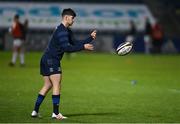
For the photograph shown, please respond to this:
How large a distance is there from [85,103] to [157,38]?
3174 cm

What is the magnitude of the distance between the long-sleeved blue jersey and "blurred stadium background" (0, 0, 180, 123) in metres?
1.09

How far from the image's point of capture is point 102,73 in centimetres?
2795

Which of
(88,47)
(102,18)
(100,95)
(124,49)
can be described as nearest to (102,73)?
(100,95)

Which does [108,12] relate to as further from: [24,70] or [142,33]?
[24,70]

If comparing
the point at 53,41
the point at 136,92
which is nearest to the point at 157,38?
the point at 136,92

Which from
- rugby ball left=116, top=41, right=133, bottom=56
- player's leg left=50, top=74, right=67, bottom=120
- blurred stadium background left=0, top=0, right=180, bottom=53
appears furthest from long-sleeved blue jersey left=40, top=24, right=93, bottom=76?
blurred stadium background left=0, top=0, right=180, bottom=53

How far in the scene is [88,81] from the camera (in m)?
23.4

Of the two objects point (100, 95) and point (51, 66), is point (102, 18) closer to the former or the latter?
point (100, 95)

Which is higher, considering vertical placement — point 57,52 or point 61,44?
point 61,44

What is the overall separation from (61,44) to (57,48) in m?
0.24

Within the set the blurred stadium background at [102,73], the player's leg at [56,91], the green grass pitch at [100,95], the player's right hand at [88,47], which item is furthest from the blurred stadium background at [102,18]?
the player's right hand at [88,47]

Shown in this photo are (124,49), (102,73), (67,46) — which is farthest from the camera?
(102,73)

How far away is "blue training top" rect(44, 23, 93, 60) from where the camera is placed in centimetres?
1323

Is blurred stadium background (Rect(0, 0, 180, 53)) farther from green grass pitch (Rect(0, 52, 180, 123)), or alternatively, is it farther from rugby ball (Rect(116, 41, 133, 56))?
rugby ball (Rect(116, 41, 133, 56))
